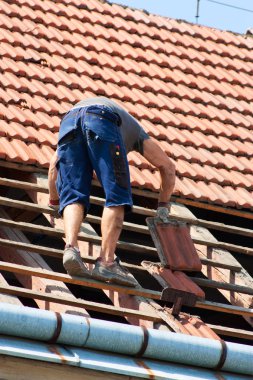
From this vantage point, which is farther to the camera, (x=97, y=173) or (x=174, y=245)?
(x=174, y=245)

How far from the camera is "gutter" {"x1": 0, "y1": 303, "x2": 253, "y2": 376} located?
4.97 metres

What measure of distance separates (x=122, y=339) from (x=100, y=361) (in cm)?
15

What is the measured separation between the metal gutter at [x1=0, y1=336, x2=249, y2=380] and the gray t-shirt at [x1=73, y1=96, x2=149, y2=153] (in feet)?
5.74

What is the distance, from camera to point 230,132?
8969mm

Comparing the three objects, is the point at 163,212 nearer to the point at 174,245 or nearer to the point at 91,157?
the point at 174,245

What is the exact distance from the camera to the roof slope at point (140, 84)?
26.3 feet

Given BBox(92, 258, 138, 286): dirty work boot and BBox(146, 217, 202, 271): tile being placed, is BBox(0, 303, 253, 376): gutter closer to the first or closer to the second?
BBox(92, 258, 138, 286): dirty work boot

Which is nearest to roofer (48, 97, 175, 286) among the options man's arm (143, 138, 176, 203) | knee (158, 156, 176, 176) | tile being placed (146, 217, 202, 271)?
man's arm (143, 138, 176, 203)

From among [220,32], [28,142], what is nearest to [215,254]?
[28,142]

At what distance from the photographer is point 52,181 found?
22.3ft

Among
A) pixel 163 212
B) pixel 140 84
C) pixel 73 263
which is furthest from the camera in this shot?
pixel 140 84

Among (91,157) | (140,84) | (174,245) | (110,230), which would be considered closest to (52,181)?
(91,157)

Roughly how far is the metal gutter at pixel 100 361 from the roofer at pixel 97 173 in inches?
39.9

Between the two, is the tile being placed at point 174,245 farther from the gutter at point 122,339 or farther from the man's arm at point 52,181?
the gutter at point 122,339
